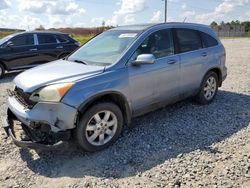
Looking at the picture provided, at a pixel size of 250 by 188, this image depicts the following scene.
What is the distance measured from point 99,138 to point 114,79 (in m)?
0.87

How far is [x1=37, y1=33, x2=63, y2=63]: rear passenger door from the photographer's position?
35.6 feet

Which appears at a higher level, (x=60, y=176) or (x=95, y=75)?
(x=95, y=75)

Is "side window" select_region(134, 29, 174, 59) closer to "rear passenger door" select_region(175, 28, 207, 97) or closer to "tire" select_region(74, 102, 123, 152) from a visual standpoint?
"rear passenger door" select_region(175, 28, 207, 97)

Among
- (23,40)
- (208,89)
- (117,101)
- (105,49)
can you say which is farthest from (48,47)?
(117,101)

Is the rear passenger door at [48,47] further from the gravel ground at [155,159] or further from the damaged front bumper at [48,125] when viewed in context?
Answer: the damaged front bumper at [48,125]

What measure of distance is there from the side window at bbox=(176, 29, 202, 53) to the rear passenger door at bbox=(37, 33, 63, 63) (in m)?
6.63

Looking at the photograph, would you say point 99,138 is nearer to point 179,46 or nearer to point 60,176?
point 60,176

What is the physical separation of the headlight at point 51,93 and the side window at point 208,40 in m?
3.40

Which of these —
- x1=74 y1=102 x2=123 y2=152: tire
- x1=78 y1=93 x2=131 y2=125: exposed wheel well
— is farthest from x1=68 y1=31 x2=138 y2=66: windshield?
x1=74 y1=102 x2=123 y2=152: tire

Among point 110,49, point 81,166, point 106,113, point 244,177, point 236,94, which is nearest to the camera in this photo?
point 244,177

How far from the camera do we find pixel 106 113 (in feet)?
13.6

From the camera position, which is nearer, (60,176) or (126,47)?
(60,176)

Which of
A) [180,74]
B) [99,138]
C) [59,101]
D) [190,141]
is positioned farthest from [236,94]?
[59,101]

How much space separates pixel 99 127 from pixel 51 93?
0.85 m
